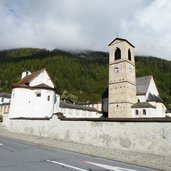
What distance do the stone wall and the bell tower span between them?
27.8m

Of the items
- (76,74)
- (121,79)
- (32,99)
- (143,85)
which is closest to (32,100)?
(32,99)

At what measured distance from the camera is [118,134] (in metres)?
15.6

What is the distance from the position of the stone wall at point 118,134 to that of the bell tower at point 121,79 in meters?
27.8

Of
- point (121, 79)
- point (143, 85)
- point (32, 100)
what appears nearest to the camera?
point (32, 100)

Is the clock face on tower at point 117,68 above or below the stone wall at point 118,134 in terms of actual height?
above

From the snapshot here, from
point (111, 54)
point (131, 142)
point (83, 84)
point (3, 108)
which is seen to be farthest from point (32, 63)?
point (131, 142)

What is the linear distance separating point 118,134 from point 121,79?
3489 centimetres

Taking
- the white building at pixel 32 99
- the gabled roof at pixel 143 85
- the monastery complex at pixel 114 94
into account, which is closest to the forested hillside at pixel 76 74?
the gabled roof at pixel 143 85

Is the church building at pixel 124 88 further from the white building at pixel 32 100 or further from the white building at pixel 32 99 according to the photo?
the white building at pixel 32 100

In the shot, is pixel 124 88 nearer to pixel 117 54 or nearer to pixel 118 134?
pixel 117 54

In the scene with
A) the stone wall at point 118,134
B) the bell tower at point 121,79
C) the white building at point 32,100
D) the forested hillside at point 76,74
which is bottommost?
the stone wall at point 118,134

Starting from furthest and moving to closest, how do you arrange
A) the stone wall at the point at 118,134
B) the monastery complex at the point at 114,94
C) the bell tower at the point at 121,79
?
1. the bell tower at the point at 121,79
2. the monastery complex at the point at 114,94
3. the stone wall at the point at 118,134

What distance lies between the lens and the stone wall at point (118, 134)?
1331cm

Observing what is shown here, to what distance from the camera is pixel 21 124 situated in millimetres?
30188
